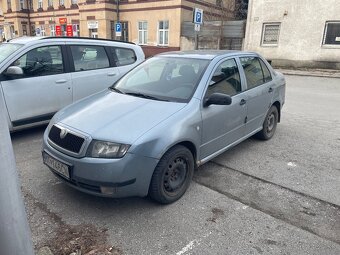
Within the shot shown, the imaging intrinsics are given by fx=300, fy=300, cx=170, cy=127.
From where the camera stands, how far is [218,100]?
3.46 meters

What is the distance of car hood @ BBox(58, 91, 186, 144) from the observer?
2.91m

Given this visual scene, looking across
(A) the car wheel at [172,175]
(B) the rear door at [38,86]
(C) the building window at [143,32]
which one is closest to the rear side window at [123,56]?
(B) the rear door at [38,86]

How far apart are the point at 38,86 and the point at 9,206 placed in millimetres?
3807

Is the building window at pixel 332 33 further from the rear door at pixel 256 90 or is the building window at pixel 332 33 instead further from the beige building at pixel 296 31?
the rear door at pixel 256 90

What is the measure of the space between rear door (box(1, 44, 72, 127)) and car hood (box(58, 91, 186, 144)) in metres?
1.73

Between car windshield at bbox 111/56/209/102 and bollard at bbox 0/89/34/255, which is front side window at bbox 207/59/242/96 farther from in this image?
bollard at bbox 0/89/34/255

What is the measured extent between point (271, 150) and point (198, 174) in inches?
63.4

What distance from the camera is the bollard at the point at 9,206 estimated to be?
160 centimetres

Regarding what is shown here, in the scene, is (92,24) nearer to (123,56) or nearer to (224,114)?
(123,56)

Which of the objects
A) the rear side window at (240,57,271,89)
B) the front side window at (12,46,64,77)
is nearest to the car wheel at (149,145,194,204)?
the rear side window at (240,57,271,89)

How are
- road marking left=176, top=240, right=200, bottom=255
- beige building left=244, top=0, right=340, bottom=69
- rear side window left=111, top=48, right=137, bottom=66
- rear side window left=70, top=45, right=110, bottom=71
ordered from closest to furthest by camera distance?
road marking left=176, top=240, right=200, bottom=255 < rear side window left=70, top=45, right=110, bottom=71 < rear side window left=111, top=48, right=137, bottom=66 < beige building left=244, top=0, right=340, bottom=69

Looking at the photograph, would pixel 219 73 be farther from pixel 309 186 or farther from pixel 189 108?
pixel 309 186

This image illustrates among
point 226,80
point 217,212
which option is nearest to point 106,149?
point 217,212

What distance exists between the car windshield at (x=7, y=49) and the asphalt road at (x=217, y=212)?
1.50 meters
